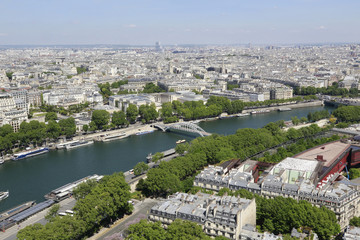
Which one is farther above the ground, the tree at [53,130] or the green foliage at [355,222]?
the green foliage at [355,222]

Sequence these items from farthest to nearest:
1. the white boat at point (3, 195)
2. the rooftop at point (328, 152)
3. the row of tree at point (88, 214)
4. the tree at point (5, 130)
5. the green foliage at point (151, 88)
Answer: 1. the green foliage at point (151, 88)
2. the tree at point (5, 130)
3. the white boat at point (3, 195)
4. the rooftop at point (328, 152)
5. the row of tree at point (88, 214)

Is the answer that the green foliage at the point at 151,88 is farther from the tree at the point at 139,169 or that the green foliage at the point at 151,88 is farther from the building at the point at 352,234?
the building at the point at 352,234

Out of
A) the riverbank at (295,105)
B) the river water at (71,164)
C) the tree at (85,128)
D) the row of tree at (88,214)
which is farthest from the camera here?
the riverbank at (295,105)

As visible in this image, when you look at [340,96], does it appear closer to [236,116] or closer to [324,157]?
[236,116]

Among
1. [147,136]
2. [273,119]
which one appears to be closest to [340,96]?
[273,119]

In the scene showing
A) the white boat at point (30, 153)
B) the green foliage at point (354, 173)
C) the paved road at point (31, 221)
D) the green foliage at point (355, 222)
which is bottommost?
the white boat at point (30, 153)

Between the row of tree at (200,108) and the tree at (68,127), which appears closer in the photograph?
the tree at (68,127)

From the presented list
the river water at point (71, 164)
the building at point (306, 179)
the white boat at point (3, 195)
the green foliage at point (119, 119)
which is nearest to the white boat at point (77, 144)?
the river water at point (71, 164)
